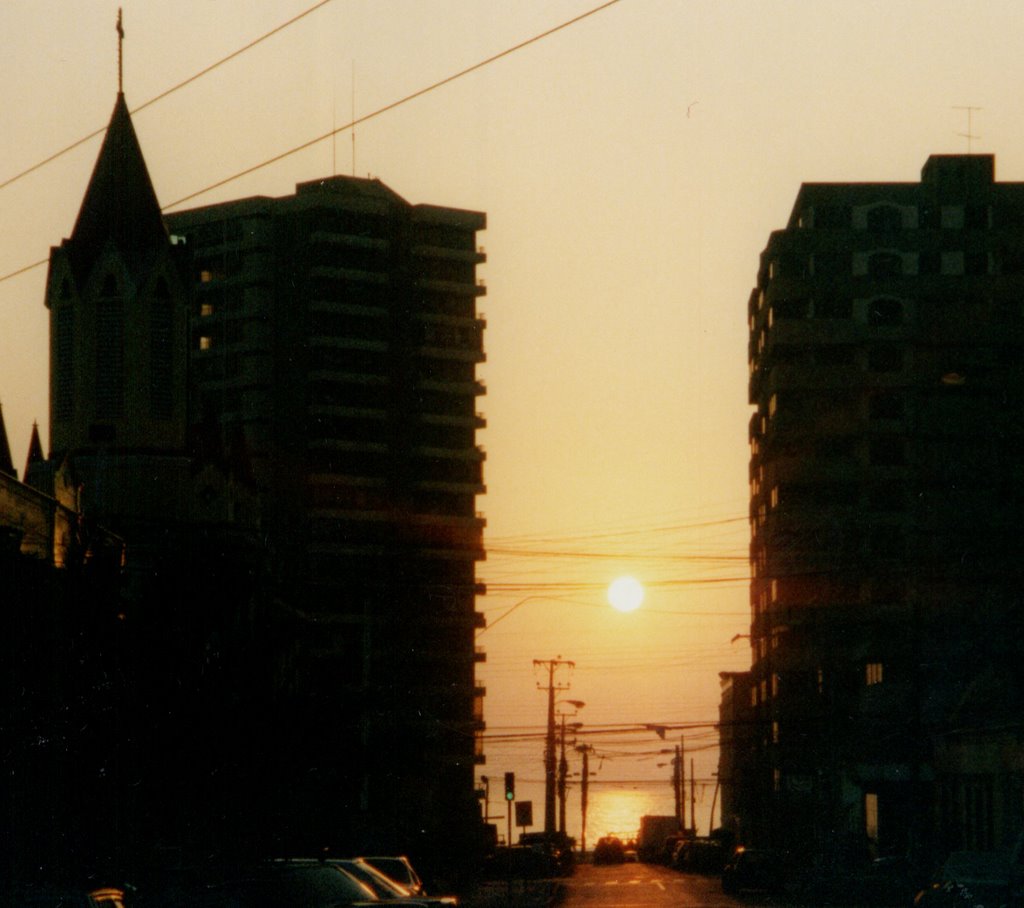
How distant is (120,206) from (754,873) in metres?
33.2

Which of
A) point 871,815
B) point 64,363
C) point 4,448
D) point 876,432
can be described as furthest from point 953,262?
point 4,448

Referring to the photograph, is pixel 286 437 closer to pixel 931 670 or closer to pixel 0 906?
pixel 931 670

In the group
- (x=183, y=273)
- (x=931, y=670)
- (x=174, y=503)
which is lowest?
(x=931, y=670)

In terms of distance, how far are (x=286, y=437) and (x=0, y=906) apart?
104m

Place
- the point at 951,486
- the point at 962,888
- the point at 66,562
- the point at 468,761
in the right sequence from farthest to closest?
the point at 468,761 < the point at 951,486 < the point at 66,562 < the point at 962,888

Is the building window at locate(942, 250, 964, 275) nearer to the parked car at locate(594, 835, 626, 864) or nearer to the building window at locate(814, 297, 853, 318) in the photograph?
the building window at locate(814, 297, 853, 318)

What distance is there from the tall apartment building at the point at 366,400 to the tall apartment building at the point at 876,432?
25412 mm

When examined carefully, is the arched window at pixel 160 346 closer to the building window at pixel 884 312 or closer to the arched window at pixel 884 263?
the building window at pixel 884 312

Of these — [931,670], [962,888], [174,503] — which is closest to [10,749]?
[962,888]

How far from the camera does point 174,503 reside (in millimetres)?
71875

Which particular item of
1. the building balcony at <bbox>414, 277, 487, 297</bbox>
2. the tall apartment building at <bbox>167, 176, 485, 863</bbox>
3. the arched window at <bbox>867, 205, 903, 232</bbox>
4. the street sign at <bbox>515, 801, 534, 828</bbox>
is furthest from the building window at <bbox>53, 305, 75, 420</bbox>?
the building balcony at <bbox>414, 277, 487, 297</bbox>

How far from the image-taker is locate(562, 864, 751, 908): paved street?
47531 millimetres

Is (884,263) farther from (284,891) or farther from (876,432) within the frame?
(284,891)

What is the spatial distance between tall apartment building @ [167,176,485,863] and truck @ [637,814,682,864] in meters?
11.6
